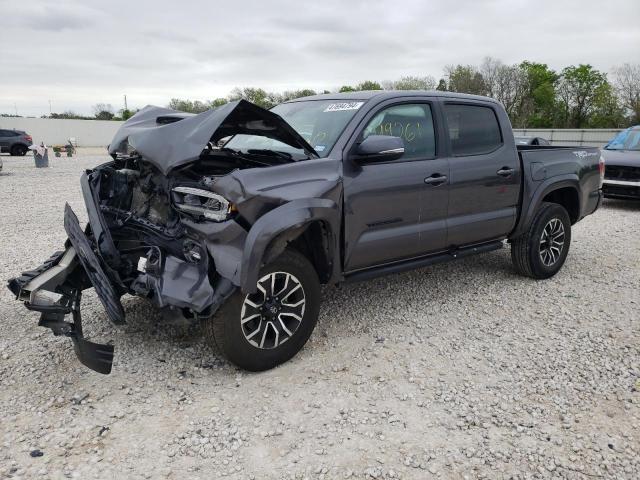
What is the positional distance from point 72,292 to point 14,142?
27.4 m

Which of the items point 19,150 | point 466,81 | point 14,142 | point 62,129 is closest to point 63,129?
point 62,129

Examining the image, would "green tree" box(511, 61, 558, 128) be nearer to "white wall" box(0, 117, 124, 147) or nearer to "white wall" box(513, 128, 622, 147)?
"white wall" box(513, 128, 622, 147)

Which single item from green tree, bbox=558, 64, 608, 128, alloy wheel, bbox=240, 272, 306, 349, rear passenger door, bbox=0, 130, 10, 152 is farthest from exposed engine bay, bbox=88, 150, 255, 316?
green tree, bbox=558, 64, 608, 128

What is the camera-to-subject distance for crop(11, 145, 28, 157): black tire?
26.7 metres

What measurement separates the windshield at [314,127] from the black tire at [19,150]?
89.0 ft

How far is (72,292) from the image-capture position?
141 inches

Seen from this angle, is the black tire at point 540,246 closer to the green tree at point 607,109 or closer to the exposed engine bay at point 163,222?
the exposed engine bay at point 163,222

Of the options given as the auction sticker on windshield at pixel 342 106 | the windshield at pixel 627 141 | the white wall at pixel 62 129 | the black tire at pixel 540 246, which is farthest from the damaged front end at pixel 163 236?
the white wall at pixel 62 129

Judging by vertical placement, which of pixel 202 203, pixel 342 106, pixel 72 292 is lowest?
pixel 72 292

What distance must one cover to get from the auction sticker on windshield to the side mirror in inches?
19.0

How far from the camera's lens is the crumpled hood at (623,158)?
33.8ft

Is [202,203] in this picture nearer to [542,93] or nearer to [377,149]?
[377,149]

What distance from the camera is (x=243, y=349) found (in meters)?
3.37

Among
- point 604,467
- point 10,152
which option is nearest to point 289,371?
point 604,467
